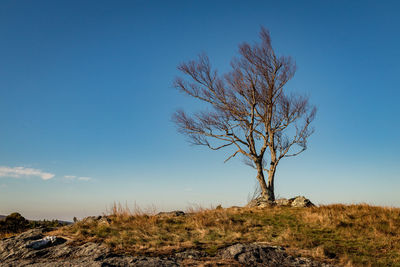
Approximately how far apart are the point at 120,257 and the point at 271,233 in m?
4.86

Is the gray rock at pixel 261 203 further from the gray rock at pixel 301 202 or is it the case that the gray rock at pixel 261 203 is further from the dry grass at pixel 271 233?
the dry grass at pixel 271 233

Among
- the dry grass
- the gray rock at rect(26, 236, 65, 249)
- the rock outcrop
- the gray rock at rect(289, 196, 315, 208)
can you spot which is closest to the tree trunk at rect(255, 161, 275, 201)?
the rock outcrop

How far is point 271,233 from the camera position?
9.51 meters

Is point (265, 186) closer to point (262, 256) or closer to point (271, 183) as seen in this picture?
point (271, 183)

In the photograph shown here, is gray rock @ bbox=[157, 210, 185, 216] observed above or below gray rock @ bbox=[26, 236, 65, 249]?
above

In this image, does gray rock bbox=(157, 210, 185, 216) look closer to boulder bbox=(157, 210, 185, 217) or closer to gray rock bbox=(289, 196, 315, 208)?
boulder bbox=(157, 210, 185, 217)

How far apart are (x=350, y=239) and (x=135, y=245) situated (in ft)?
21.8

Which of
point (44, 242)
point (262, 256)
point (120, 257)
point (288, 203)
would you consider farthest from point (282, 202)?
point (44, 242)

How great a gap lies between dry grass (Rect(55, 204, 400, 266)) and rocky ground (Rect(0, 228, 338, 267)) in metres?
0.48

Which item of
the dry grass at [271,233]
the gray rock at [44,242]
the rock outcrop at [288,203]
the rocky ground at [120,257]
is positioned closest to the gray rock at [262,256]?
the rocky ground at [120,257]

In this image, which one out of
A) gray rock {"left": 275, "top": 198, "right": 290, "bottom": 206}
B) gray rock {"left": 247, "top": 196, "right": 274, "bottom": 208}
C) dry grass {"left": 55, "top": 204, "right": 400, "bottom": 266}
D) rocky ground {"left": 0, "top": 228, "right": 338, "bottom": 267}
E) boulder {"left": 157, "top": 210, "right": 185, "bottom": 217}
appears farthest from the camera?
gray rock {"left": 275, "top": 198, "right": 290, "bottom": 206}

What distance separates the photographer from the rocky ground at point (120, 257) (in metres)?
6.60

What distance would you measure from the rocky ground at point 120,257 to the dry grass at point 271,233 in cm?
48

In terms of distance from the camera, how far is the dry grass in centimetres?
786
